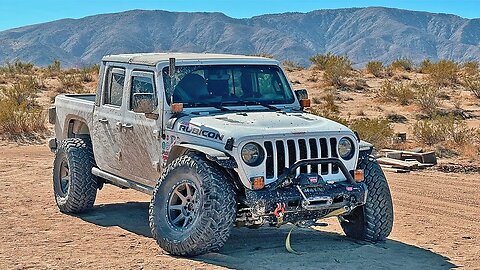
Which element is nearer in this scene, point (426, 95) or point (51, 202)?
point (51, 202)

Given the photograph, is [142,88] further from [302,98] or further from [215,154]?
[215,154]

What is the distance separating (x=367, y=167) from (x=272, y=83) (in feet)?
5.04

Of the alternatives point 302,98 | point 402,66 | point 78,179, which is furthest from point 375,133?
point 402,66

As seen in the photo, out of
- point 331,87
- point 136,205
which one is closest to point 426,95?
point 331,87

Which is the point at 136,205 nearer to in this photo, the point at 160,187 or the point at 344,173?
the point at 160,187

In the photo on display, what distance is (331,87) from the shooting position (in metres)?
30.6

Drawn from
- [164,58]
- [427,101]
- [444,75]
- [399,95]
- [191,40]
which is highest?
[191,40]

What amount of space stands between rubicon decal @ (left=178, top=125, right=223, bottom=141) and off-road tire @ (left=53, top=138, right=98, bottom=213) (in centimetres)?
223

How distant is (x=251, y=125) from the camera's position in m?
7.80

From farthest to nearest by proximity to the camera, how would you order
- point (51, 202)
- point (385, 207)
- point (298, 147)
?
point (51, 202) → point (385, 207) → point (298, 147)

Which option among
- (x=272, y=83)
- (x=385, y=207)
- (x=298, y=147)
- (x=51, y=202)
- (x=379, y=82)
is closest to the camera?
(x=298, y=147)

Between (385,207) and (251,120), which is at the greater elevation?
(251,120)

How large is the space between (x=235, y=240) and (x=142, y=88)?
6.38 ft

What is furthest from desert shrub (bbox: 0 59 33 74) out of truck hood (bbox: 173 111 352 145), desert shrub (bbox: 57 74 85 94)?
truck hood (bbox: 173 111 352 145)
